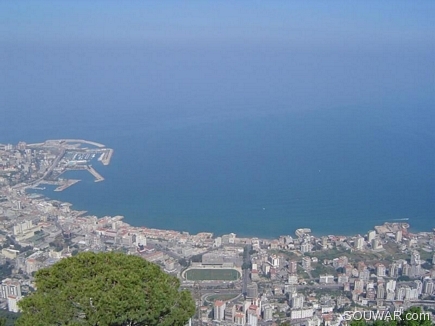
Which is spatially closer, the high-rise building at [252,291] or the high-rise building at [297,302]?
the high-rise building at [297,302]

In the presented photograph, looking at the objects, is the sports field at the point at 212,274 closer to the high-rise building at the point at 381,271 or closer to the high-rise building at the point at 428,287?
the high-rise building at the point at 381,271

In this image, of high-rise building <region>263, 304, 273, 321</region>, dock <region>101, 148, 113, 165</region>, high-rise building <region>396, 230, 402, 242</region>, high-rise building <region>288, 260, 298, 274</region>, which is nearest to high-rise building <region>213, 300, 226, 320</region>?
high-rise building <region>263, 304, 273, 321</region>

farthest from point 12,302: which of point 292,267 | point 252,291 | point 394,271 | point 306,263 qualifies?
point 394,271

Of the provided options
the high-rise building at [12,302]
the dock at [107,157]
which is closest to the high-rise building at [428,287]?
the high-rise building at [12,302]

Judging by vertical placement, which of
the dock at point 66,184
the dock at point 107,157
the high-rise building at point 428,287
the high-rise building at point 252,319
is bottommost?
the high-rise building at point 252,319

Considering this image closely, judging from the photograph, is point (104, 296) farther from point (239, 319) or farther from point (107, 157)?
point (107, 157)
